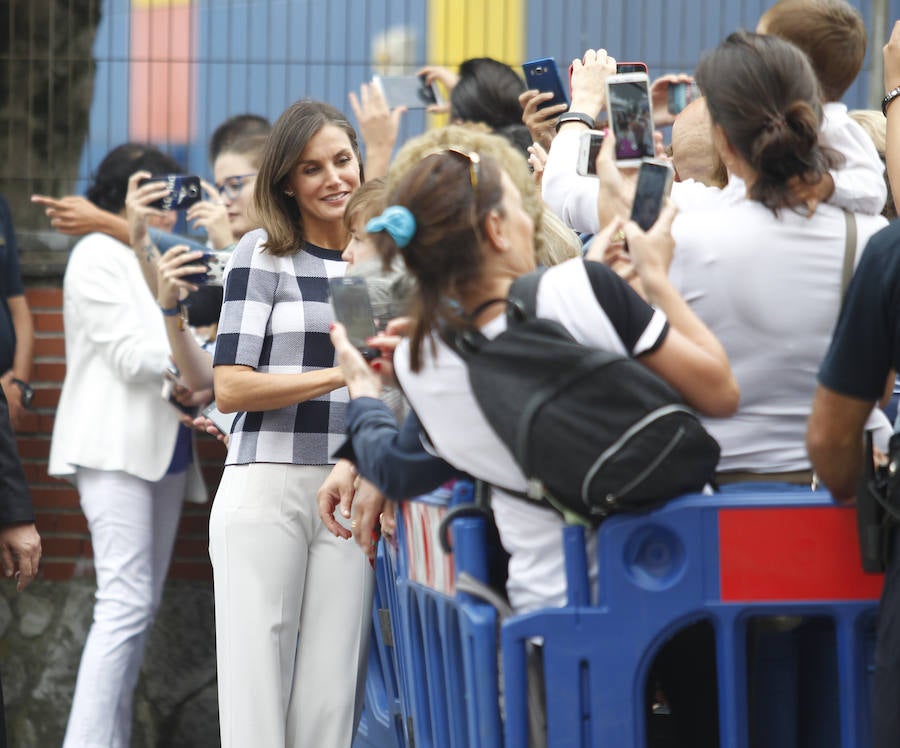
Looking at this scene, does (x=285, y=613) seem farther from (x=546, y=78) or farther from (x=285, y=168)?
(x=546, y=78)

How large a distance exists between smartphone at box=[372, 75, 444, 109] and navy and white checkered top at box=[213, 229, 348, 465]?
5.24 feet

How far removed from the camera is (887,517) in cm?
213

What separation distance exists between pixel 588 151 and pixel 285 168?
104 cm

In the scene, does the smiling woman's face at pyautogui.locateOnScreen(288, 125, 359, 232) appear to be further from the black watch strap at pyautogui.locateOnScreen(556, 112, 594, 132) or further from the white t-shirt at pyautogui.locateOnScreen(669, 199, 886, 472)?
the white t-shirt at pyautogui.locateOnScreen(669, 199, 886, 472)

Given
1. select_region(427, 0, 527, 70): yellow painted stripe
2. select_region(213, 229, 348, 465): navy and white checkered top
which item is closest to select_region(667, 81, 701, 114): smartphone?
select_region(213, 229, 348, 465): navy and white checkered top

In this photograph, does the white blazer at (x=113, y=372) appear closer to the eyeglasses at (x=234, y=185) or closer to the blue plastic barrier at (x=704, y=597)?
the eyeglasses at (x=234, y=185)

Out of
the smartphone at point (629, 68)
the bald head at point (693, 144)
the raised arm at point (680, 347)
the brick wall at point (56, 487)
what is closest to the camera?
the raised arm at point (680, 347)

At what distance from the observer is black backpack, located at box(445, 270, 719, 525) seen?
2176 millimetres

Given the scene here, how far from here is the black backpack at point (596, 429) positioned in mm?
2176

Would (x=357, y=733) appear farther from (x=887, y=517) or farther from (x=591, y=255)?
(x=887, y=517)

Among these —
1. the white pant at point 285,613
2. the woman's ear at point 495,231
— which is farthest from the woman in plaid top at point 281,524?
the woman's ear at point 495,231

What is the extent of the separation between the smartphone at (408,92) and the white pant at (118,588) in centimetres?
162

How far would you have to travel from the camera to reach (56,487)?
6004 millimetres

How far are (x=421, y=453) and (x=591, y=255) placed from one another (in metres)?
0.46
